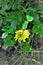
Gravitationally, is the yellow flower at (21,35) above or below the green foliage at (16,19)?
below

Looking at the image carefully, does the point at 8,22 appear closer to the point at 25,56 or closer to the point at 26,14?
the point at 26,14

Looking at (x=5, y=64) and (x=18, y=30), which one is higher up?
(x=18, y=30)

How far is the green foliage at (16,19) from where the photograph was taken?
1571 millimetres

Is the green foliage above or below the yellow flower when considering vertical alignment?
above

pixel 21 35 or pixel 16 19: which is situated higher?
pixel 16 19

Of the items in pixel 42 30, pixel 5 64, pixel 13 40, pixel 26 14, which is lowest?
pixel 5 64

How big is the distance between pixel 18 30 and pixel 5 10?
0.25 m

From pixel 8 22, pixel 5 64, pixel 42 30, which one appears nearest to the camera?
pixel 42 30

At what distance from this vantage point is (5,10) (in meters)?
1.74

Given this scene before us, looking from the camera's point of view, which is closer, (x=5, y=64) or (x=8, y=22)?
(x=8, y=22)

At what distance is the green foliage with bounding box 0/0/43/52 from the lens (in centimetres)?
157

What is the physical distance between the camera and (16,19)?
5.19 ft

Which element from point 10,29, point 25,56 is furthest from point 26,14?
point 25,56

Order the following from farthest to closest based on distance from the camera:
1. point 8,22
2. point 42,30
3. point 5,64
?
point 5,64 → point 8,22 → point 42,30
